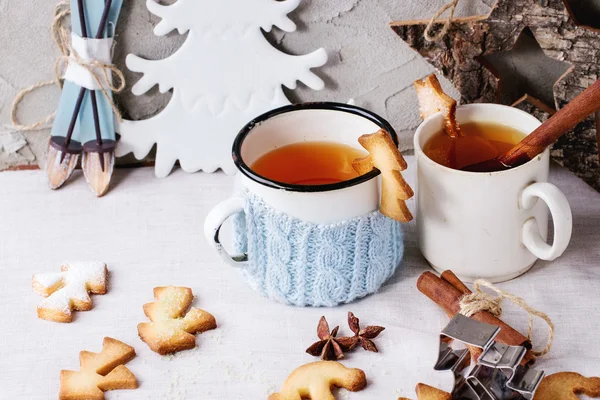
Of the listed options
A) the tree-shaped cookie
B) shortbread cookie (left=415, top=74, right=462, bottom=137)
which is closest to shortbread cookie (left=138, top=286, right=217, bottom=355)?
the tree-shaped cookie

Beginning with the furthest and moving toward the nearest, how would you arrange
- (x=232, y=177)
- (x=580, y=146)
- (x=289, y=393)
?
(x=232, y=177)
(x=580, y=146)
(x=289, y=393)

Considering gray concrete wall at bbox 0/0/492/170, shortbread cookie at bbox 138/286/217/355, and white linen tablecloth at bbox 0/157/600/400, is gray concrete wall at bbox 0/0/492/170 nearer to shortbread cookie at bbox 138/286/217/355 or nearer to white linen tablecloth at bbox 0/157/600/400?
white linen tablecloth at bbox 0/157/600/400

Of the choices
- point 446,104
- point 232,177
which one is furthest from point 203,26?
point 446,104

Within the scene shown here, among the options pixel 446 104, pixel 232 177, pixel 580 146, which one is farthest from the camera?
pixel 232 177

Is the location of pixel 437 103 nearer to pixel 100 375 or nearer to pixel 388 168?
pixel 388 168

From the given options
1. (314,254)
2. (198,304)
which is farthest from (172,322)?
(314,254)

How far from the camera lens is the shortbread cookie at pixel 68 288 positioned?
2.97 ft

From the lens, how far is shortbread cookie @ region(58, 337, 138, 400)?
2.64 ft

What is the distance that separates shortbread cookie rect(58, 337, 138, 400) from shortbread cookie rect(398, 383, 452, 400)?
285 mm

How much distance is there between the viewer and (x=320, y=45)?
1.05 m

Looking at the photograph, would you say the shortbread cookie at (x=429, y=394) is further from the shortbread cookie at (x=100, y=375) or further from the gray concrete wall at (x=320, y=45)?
the gray concrete wall at (x=320, y=45)

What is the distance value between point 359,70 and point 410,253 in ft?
0.85

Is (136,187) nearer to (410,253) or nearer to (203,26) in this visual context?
(203,26)

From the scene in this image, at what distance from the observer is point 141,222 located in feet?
3.41
